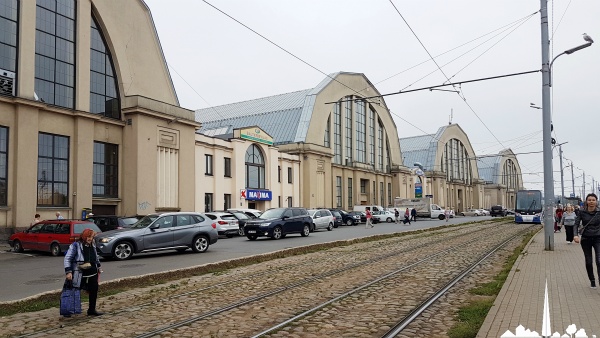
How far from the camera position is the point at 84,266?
25.4ft

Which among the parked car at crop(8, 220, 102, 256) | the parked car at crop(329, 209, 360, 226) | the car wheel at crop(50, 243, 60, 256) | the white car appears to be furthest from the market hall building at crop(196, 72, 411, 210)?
the car wheel at crop(50, 243, 60, 256)

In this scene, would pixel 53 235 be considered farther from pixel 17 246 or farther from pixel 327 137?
pixel 327 137

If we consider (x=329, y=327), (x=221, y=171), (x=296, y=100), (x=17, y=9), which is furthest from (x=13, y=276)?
(x=296, y=100)

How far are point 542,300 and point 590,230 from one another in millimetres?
2069

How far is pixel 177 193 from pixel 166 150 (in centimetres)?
302

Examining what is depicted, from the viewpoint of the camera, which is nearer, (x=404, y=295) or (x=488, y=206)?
(x=404, y=295)

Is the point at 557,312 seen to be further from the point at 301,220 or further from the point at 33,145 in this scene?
the point at 33,145

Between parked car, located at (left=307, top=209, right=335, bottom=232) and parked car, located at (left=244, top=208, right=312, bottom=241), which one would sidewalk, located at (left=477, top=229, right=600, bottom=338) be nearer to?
parked car, located at (left=244, top=208, right=312, bottom=241)

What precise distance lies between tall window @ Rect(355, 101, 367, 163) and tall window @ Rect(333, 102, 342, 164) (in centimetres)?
428

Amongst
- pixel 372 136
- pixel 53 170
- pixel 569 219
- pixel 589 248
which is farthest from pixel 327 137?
pixel 589 248

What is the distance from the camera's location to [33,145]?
24.5 metres

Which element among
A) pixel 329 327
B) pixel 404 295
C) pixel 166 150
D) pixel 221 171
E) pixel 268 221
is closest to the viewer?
pixel 329 327

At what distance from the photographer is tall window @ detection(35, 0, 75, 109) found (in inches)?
1025

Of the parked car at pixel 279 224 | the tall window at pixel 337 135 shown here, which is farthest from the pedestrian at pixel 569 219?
the tall window at pixel 337 135
